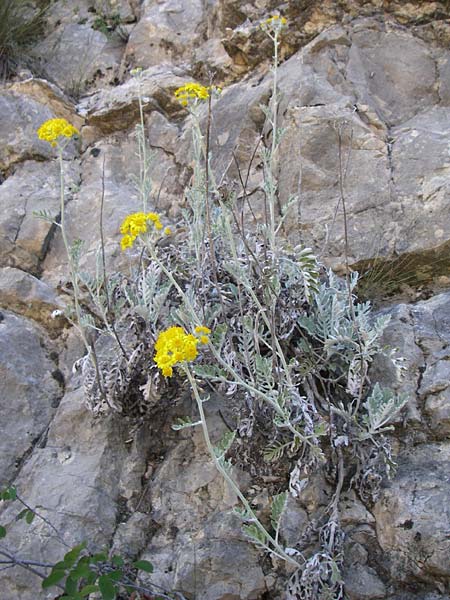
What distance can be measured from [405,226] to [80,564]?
225 centimetres

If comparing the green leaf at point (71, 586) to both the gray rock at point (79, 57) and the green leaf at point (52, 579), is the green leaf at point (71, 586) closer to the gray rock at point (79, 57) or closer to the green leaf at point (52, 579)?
the green leaf at point (52, 579)

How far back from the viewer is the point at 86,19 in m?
5.30

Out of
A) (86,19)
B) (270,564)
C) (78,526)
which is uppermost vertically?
(86,19)

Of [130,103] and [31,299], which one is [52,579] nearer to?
[31,299]

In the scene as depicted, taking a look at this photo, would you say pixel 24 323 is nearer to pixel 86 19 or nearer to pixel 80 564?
pixel 80 564

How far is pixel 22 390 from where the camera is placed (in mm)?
2918

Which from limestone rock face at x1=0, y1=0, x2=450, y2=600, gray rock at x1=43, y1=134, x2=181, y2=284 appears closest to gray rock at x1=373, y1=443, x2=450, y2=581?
limestone rock face at x1=0, y1=0, x2=450, y2=600

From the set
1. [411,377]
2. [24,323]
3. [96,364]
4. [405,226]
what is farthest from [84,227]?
[411,377]

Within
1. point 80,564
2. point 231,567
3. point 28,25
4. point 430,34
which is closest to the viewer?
point 80,564

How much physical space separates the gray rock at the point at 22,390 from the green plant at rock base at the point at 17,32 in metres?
2.34

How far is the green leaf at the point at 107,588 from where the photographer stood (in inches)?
75.1

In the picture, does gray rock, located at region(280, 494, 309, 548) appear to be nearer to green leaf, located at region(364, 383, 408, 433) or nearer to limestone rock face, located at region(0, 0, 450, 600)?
limestone rock face, located at region(0, 0, 450, 600)

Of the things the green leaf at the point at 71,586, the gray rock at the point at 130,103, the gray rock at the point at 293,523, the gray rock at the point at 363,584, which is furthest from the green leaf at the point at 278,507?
the gray rock at the point at 130,103

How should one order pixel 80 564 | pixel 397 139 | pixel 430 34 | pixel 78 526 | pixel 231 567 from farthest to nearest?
pixel 430 34 < pixel 397 139 < pixel 78 526 < pixel 231 567 < pixel 80 564
